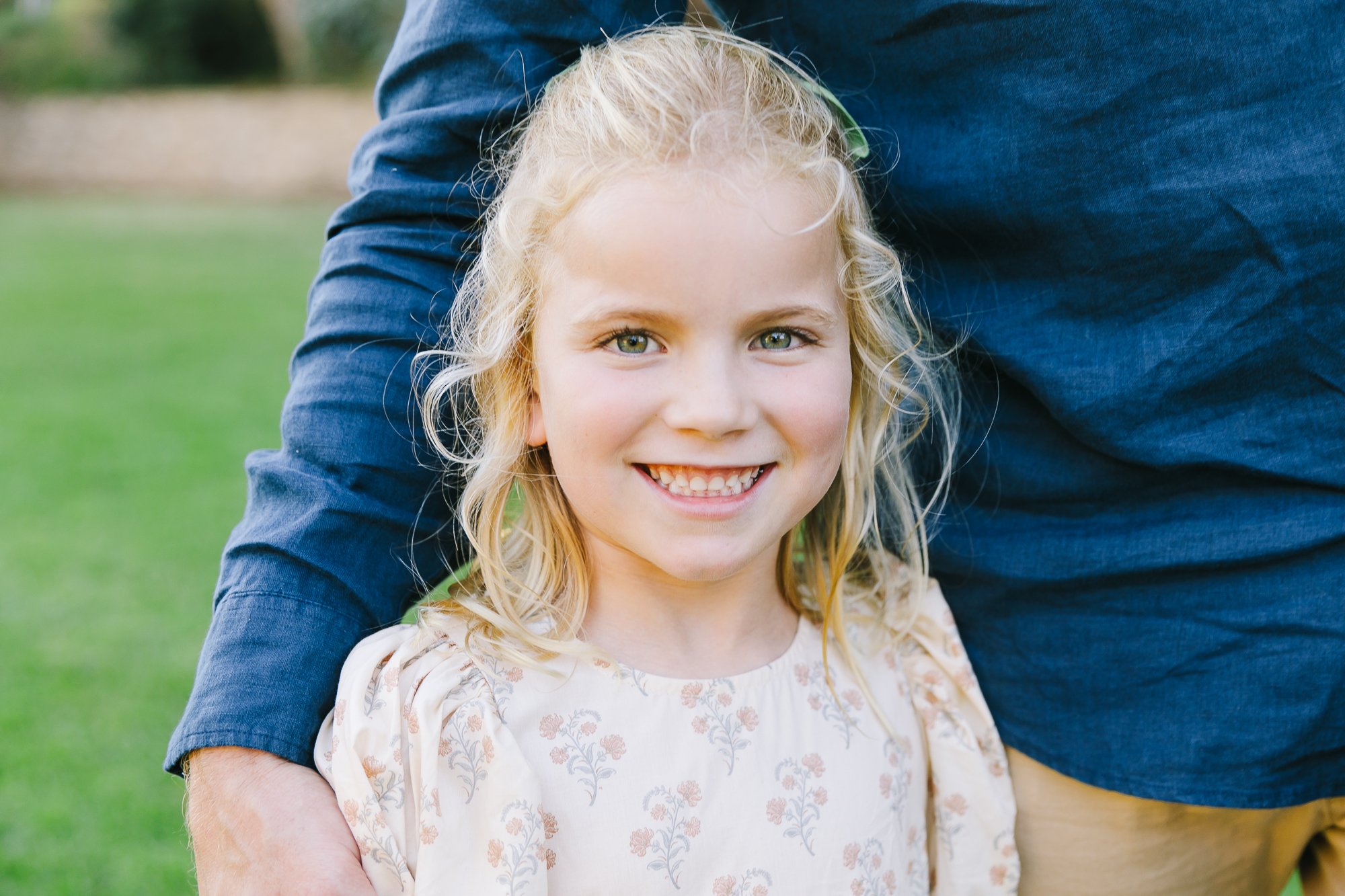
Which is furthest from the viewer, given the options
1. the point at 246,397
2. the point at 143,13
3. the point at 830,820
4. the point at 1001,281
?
the point at 143,13

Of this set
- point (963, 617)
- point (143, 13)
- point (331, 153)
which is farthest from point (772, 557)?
point (143, 13)

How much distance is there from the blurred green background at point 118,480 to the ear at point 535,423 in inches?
71.5

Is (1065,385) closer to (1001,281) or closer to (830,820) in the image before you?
(1001,281)

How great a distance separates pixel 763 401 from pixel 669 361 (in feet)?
0.38

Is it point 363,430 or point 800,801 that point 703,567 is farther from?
point 363,430

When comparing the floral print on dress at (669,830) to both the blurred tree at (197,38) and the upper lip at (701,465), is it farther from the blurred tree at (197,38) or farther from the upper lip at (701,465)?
the blurred tree at (197,38)

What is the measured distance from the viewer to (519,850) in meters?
1.37

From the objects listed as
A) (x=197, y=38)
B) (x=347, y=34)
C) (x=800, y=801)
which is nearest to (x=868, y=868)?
(x=800, y=801)

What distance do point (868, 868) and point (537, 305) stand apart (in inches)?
31.2

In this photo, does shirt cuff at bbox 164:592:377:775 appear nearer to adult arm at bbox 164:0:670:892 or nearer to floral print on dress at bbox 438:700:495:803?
adult arm at bbox 164:0:670:892

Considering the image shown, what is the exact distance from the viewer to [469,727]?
1.43m

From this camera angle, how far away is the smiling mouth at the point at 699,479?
149 cm

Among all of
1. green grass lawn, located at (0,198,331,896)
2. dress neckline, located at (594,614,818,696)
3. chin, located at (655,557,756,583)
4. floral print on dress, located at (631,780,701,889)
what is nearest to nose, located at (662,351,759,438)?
chin, located at (655,557,756,583)

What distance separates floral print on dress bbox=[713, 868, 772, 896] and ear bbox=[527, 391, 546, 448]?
0.57 meters
